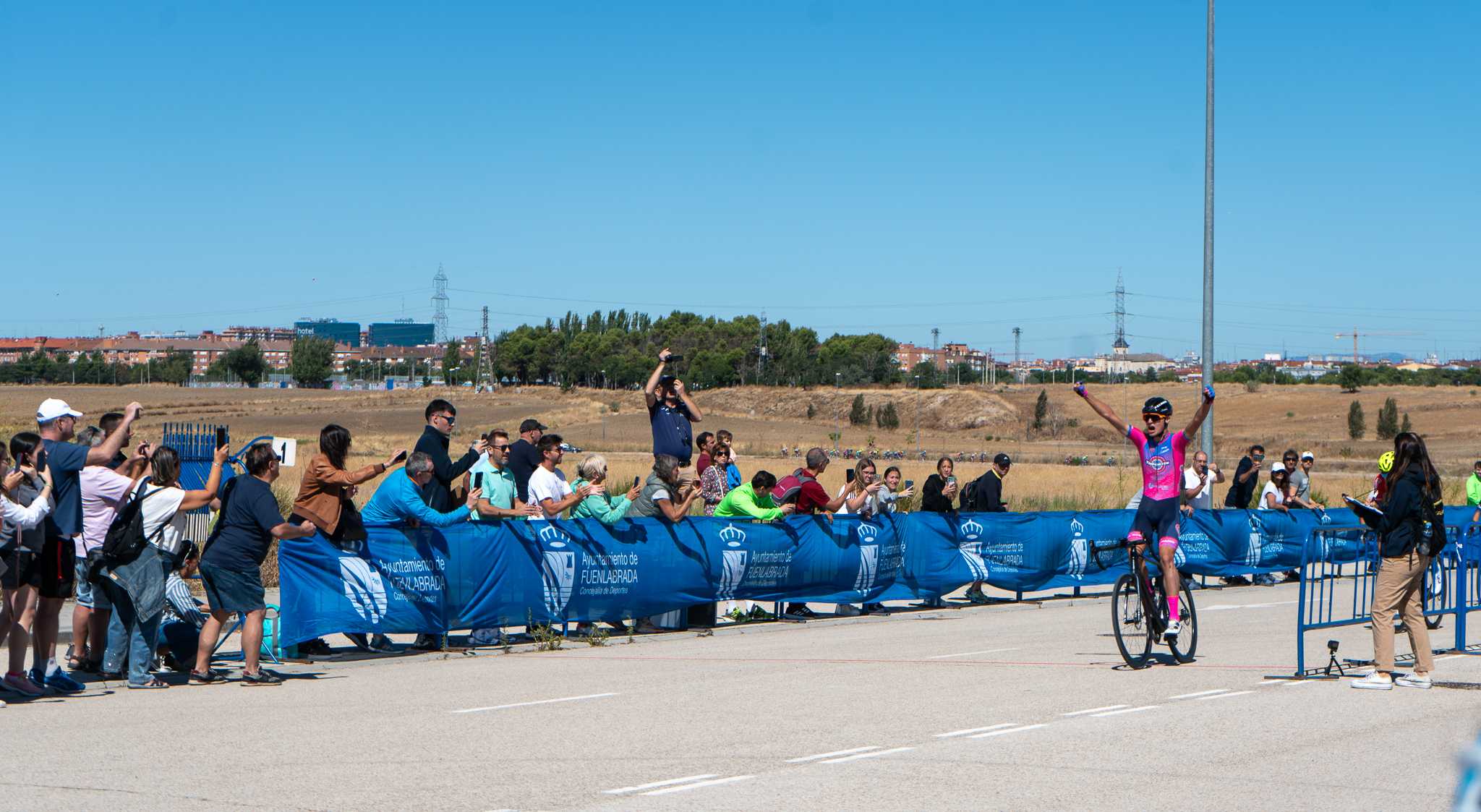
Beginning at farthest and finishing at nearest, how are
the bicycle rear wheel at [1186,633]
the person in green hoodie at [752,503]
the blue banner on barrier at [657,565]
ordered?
the person in green hoodie at [752,503] < the blue banner on barrier at [657,565] < the bicycle rear wheel at [1186,633]

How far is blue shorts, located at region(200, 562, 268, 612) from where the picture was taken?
1105 centimetres

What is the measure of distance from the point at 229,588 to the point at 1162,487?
25.1 feet

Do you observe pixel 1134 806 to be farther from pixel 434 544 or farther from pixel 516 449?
pixel 516 449

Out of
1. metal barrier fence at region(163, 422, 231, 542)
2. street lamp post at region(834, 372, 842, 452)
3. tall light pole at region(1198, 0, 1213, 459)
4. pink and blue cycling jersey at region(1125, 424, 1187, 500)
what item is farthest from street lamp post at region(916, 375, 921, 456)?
pink and blue cycling jersey at region(1125, 424, 1187, 500)

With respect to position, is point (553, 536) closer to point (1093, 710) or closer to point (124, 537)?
point (124, 537)

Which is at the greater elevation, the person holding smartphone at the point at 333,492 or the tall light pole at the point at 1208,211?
the tall light pole at the point at 1208,211

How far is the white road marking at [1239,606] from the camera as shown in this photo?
1833 centimetres

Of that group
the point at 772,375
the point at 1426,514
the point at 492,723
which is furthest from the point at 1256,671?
the point at 772,375

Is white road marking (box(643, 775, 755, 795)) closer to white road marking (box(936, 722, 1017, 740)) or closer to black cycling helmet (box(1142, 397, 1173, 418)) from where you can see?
white road marking (box(936, 722, 1017, 740))

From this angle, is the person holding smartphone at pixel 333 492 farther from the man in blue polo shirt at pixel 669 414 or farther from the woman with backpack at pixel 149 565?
the man in blue polo shirt at pixel 669 414

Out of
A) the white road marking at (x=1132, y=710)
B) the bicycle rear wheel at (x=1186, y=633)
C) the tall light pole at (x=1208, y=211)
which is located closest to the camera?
the white road marking at (x=1132, y=710)

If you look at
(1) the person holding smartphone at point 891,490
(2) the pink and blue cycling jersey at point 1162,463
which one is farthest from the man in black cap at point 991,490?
(2) the pink and blue cycling jersey at point 1162,463

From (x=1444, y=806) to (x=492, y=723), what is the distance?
5.70 m

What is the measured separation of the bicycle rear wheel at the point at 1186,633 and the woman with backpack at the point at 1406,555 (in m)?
1.60
